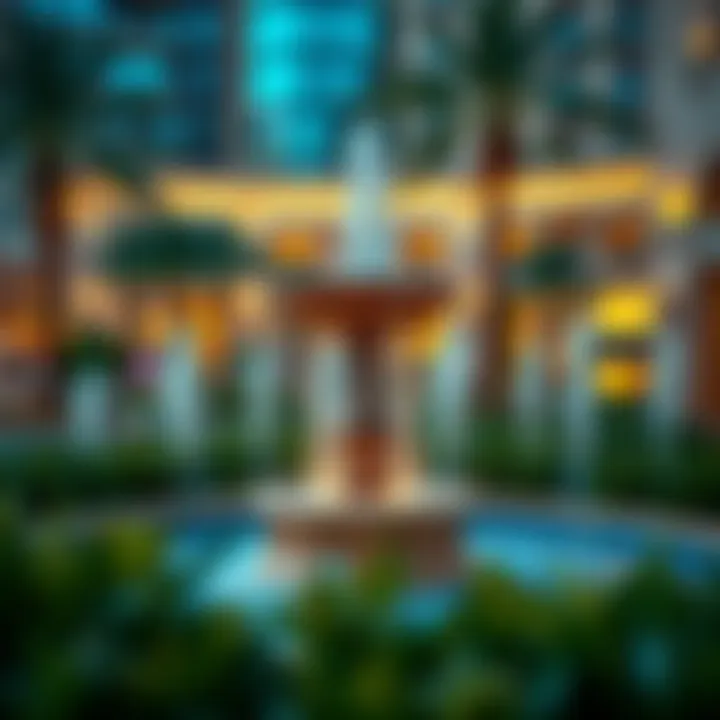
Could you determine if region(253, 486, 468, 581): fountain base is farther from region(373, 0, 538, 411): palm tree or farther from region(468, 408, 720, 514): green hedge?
region(373, 0, 538, 411): palm tree

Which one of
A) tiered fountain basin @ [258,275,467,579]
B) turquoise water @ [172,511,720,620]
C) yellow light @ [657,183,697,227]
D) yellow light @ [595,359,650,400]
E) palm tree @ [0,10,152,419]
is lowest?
turquoise water @ [172,511,720,620]

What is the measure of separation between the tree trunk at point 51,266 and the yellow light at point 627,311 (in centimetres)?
298

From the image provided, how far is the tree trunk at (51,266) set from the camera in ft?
22.1

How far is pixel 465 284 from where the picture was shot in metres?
8.01

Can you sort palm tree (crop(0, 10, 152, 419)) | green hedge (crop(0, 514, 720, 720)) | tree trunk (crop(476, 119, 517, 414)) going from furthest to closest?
tree trunk (crop(476, 119, 517, 414)) → palm tree (crop(0, 10, 152, 419)) → green hedge (crop(0, 514, 720, 720))

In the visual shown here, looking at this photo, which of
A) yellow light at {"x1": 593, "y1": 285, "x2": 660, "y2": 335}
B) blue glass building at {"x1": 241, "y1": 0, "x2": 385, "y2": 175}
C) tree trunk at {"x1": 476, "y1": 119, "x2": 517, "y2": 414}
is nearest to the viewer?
blue glass building at {"x1": 241, "y1": 0, "x2": 385, "y2": 175}

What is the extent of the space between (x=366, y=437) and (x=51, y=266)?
121 inches

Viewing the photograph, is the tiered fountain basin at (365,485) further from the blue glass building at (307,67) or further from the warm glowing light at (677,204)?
the warm glowing light at (677,204)

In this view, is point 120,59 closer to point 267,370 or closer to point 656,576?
point 267,370

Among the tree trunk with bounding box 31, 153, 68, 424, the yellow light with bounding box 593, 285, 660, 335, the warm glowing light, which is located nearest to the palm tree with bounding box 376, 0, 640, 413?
the warm glowing light

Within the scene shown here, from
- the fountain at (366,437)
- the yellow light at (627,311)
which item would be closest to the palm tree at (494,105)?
the yellow light at (627,311)

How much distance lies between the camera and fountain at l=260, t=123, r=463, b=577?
4.21 m

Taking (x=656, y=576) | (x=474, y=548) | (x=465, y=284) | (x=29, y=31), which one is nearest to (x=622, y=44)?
(x=465, y=284)

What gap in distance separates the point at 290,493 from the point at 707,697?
3068 mm
